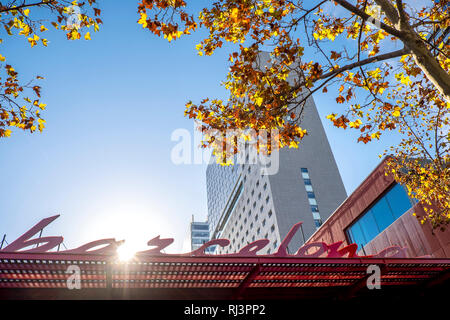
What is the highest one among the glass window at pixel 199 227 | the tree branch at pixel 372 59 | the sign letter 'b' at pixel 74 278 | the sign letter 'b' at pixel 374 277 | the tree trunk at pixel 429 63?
the glass window at pixel 199 227

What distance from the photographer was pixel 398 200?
1323cm

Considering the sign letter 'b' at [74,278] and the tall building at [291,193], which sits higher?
the tall building at [291,193]

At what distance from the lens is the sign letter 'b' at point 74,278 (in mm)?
5219

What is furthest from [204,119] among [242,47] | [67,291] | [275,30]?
[67,291]

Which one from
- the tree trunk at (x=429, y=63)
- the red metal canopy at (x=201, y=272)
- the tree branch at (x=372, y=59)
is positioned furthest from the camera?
the tree branch at (x=372, y=59)

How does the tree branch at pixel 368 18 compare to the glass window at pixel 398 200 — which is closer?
the tree branch at pixel 368 18

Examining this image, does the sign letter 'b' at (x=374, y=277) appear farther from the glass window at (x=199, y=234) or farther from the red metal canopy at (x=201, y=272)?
the glass window at (x=199, y=234)

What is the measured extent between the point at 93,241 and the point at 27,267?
1.07 metres

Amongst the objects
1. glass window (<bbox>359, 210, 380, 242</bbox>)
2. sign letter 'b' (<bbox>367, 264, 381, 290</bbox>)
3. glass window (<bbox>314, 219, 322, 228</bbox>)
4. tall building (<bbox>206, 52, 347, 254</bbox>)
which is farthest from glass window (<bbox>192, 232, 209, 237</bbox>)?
sign letter 'b' (<bbox>367, 264, 381, 290</bbox>)

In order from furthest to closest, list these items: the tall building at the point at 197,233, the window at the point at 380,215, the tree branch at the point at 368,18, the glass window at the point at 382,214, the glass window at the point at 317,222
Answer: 1. the tall building at the point at 197,233
2. the glass window at the point at 317,222
3. the glass window at the point at 382,214
4. the window at the point at 380,215
5. the tree branch at the point at 368,18

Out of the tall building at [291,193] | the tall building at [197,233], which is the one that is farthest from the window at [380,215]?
the tall building at [197,233]

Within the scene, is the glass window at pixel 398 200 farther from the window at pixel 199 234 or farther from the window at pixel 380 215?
the window at pixel 199 234

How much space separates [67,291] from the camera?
18.9 ft
